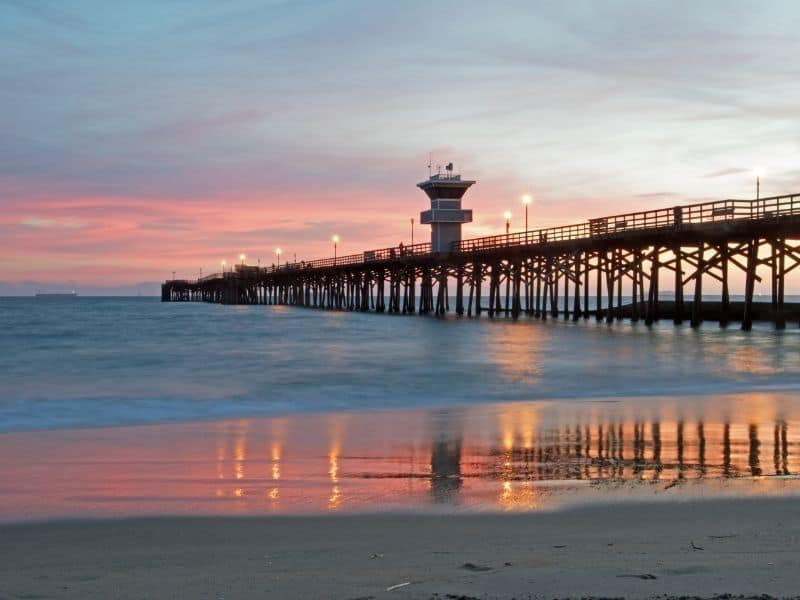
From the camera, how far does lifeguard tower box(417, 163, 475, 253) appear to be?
6006 cm

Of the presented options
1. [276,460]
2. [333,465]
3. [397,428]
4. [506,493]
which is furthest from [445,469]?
[397,428]

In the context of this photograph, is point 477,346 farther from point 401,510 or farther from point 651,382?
point 401,510

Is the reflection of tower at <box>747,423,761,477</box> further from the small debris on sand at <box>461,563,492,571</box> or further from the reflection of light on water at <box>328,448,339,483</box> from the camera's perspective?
the small debris on sand at <box>461,563,492,571</box>

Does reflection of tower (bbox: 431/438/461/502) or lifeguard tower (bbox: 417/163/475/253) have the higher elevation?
lifeguard tower (bbox: 417/163/475/253)

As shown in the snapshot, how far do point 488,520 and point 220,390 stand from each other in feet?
39.6

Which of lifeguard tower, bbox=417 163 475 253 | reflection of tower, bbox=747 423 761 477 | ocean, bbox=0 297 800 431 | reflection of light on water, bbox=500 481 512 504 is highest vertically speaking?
A: lifeguard tower, bbox=417 163 475 253

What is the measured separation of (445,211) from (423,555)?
2195 inches

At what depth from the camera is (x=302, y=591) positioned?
14.1ft

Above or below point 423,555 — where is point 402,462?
below

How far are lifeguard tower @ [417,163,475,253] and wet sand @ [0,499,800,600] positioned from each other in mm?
53093

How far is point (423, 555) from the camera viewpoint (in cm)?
498

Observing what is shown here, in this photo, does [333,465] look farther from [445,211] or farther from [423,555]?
[445,211]

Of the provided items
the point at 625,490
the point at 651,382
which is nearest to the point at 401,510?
the point at 625,490

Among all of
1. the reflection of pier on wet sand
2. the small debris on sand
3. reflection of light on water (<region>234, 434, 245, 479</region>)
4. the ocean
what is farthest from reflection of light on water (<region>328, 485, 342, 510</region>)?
the ocean
